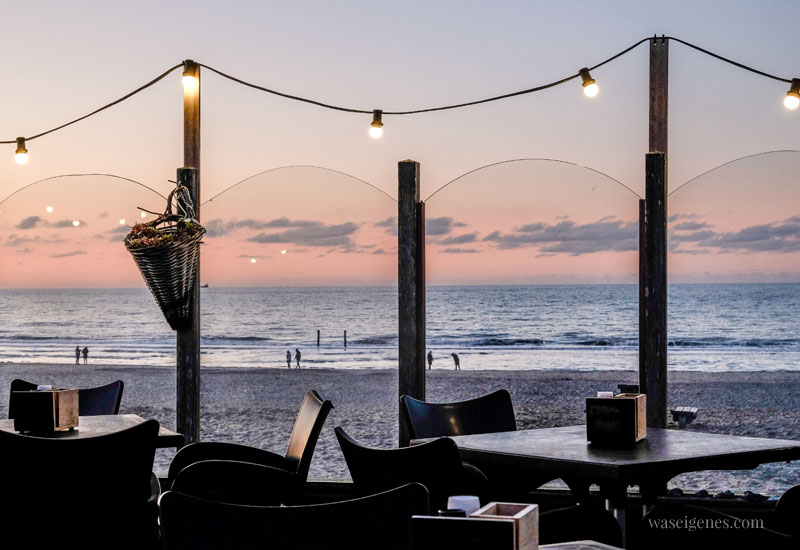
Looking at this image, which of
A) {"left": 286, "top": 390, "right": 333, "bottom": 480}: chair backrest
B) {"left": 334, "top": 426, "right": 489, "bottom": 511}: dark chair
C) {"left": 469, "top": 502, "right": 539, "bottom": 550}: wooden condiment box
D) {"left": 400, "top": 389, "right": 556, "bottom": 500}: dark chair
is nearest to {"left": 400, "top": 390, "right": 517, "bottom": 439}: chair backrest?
{"left": 400, "top": 389, "right": 556, "bottom": 500}: dark chair

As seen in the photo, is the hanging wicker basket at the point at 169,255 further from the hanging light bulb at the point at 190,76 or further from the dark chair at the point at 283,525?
the dark chair at the point at 283,525

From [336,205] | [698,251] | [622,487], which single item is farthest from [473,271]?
[622,487]

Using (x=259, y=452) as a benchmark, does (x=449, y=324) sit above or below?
above

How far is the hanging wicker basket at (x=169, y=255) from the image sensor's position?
13.9ft

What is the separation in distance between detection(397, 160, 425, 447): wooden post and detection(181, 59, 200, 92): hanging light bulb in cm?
124

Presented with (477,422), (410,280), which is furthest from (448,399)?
(477,422)

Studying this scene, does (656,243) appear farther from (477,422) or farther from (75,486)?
(75,486)

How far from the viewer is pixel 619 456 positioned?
284cm

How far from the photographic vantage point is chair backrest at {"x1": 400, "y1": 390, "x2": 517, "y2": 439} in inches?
152

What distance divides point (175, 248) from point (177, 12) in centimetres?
199

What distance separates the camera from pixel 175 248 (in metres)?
4.27

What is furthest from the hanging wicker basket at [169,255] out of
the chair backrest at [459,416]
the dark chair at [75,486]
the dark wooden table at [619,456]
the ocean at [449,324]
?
the dark wooden table at [619,456]

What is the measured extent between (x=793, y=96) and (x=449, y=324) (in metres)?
2.02

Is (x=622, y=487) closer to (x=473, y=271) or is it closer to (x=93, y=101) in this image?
(x=473, y=271)
